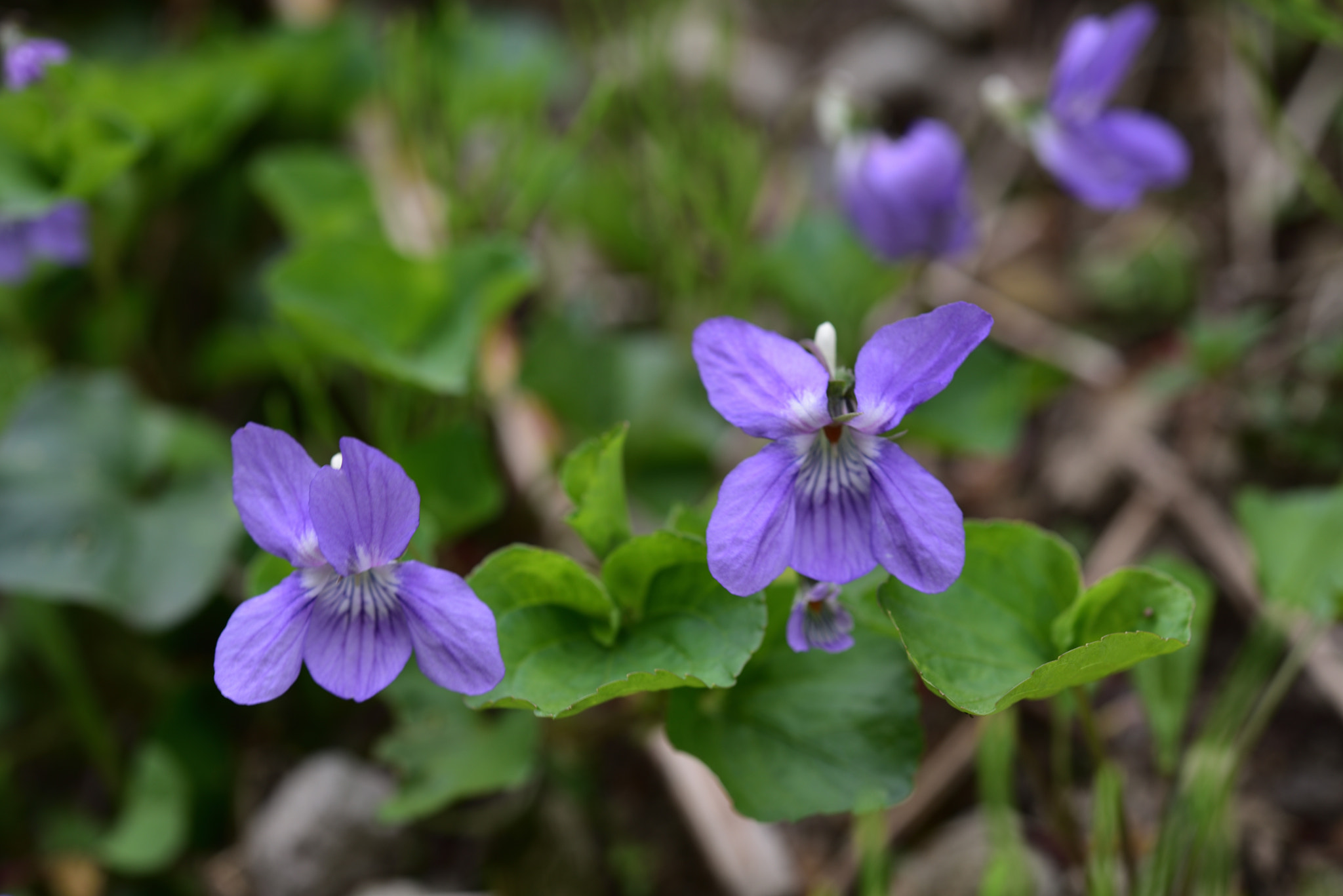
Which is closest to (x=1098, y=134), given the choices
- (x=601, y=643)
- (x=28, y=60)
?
(x=601, y=643)

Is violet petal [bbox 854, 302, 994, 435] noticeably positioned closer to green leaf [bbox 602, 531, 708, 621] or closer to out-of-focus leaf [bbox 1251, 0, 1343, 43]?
green leaf [bbox 602, 531, 708, 621]

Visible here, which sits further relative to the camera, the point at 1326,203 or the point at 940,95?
the point at 940,95

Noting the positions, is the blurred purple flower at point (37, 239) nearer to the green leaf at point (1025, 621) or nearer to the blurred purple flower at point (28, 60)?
the blurred purple flower at point (28, 60)

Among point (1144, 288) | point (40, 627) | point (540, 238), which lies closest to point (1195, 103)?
point (1144, 288)

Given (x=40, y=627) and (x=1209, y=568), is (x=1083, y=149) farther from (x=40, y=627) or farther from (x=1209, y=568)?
(x=40, y=627)

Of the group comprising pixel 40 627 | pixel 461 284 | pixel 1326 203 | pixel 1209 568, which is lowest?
pixel 40 627
